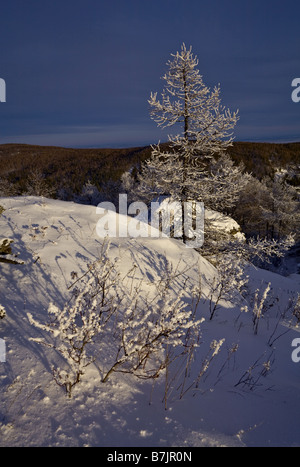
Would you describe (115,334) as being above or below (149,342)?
below

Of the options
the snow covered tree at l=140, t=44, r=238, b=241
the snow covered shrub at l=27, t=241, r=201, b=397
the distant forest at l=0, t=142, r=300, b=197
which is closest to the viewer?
the snow covered shrub at l=27, t=241, r=201, b=397

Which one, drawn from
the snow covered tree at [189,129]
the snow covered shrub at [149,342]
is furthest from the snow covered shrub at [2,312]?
the snow covered tree at [189,129]

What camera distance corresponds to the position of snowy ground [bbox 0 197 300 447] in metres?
1.94

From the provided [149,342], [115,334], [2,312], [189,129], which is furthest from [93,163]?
[149,342]

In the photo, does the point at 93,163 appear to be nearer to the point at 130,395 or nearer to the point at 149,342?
the point at 149,342

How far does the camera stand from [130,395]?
7.68ft

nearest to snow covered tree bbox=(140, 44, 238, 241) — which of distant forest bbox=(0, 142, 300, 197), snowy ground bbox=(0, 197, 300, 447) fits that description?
snowy ground bbox=(0, 197, 300, 447)

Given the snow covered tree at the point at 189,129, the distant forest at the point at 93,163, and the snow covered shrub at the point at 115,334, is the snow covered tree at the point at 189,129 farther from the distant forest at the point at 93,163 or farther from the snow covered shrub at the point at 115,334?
the distant forest at the point at 93,163

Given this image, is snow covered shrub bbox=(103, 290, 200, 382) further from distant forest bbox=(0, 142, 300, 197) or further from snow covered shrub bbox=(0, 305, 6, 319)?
distant forest bbox=(0, 142, 300, 197)

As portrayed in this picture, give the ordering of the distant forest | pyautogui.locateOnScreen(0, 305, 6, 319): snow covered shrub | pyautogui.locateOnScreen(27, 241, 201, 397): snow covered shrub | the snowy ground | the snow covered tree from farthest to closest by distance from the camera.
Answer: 1. the distant forest
2. the snow covered tree
3. pyautogui.locateOnScreen(0, 305, 6, 319): snow covered shrub
4. pyautogui.locateOnScreen(27, 241, 201, 397): snow covered shrub
5. the snowy ground

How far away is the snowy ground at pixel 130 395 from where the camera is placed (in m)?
1.94
